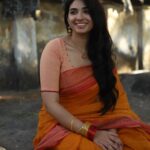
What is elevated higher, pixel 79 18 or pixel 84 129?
pixel 79 18

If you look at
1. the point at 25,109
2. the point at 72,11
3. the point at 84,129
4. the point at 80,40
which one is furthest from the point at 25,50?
the point at 84,129

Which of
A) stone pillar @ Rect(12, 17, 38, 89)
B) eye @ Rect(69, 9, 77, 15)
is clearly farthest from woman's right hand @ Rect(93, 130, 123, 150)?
stone pillar @ Rect(12, 17, 38, 89)

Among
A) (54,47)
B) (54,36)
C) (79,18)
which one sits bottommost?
(54,36)

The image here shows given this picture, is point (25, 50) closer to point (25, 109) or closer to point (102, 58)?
point (25, 109)

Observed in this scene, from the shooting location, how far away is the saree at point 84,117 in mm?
3016

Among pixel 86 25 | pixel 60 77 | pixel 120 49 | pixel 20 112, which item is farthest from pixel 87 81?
pixel 120 49

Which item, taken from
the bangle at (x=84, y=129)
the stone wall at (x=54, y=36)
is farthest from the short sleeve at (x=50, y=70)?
the stone wall at (x=54, y=36)

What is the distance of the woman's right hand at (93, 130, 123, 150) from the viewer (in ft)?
9.50

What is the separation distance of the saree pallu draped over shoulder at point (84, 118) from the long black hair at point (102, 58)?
0.15 ft

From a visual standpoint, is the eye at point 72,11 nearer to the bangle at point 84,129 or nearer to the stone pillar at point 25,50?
the bangle at point 84,129

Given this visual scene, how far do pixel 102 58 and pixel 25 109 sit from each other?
3.79m

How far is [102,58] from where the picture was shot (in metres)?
3.24

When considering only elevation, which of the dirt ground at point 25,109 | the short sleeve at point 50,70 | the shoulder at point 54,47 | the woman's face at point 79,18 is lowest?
the dirt ground at point 25,109

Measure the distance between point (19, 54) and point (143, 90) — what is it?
2398 millimetres
